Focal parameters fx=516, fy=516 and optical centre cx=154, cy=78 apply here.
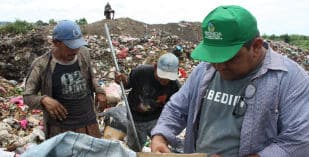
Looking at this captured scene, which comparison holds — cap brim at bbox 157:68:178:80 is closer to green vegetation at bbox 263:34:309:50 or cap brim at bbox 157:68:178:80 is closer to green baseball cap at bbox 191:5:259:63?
green baseball cap at bbox 191:5:259:63

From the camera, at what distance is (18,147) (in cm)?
579

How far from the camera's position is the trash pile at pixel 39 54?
6.80m

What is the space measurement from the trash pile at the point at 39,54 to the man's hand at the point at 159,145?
333 centimetres

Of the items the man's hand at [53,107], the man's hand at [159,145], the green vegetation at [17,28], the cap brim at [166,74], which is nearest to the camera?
the man's hand at [159,145]

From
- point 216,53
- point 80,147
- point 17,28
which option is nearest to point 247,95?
point 216,53

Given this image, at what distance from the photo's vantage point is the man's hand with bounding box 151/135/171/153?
2.23m

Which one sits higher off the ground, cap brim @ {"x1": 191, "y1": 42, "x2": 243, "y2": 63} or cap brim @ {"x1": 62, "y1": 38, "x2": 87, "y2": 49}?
cap brim @ {"x1": 191, "y1": 42, "x2": 243, "y2": 63}

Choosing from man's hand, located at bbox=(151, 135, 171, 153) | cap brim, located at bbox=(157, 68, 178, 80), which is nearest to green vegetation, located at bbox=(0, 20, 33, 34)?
cap brim, located at bbox=(157, 68, 178, 80)

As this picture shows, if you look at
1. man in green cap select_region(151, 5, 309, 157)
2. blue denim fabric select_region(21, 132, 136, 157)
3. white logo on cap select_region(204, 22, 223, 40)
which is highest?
white logo on cap select_region(204, 22, 223, 40)

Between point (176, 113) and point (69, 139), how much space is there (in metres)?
0.57

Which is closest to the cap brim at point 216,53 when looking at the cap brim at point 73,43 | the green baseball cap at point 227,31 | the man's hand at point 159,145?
the green baseball cap at point 227,31

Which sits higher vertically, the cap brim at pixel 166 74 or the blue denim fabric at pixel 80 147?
the blue denim fabric at pixel 80 147

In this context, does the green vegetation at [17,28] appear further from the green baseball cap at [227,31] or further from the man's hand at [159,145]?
the green baseball cap at [227,31]

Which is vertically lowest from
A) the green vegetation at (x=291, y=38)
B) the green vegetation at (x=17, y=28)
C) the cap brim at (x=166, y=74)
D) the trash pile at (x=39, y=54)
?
the green vegetation at (x=291, y=38)
